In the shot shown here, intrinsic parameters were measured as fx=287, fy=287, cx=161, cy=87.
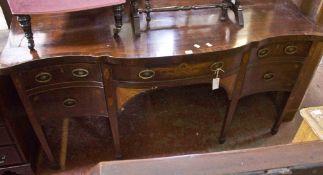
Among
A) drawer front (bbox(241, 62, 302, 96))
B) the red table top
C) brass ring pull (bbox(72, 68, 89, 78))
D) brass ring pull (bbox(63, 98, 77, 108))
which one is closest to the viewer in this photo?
the red table top

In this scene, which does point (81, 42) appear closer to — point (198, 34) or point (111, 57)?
point (111, 57)

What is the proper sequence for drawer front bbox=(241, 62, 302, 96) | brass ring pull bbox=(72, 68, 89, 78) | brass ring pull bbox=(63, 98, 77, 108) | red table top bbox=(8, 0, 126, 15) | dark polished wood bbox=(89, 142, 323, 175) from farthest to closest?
1. drawer front bbox=(241, 62, 302, 96)
2. brass ring pull bbox=(63, 98, 77, 108)
3. brass ring pull bbox=(72, 68, 89, 78)
4. red table top bbox=(8, 0, 126, 15)
5. dark polished wood bbox=(89, 142, 323, 175)

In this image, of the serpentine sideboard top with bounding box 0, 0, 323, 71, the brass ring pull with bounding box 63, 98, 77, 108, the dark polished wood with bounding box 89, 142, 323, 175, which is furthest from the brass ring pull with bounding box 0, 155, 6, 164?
the dark polished wood with bounding box 89, 142, 323, 175

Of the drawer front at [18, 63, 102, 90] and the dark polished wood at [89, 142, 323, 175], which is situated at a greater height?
the dark polished wood at [89, 142, 323, 175]

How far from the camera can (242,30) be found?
1243 millimetres

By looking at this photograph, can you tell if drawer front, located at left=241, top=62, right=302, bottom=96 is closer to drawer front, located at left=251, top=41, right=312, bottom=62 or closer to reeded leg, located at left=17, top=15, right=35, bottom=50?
drawer front, located at left=251, top=41, right=312, bottom=62

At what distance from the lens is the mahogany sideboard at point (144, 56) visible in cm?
109

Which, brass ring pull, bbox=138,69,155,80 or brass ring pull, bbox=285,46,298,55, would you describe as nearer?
brass ring pull, bbox=138,69,155,80

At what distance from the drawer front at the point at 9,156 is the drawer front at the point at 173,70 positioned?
1.95 ft

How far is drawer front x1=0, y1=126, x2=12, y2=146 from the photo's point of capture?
3.89 ft

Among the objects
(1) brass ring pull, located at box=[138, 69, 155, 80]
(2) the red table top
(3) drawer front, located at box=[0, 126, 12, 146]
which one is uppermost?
(2) the red table top

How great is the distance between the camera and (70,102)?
122cm

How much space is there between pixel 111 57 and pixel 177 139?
2.47ft

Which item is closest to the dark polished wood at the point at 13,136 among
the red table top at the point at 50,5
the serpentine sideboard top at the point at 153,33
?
the serpentine sideboard top at the point at 153,33
